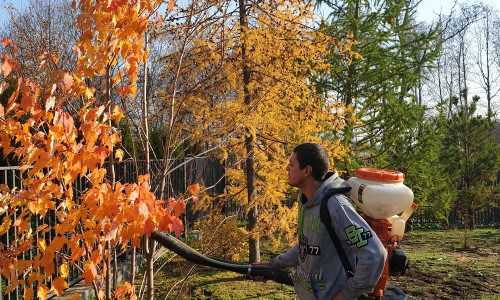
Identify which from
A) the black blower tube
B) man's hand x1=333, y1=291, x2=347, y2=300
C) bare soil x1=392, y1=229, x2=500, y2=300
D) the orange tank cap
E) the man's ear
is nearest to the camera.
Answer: man's hand x1=333, y1=291, x2=347, y2=300

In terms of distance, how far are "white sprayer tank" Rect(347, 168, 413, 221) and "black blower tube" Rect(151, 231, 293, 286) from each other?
Answer: 2.19 ft

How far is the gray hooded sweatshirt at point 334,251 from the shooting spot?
2021 millimetres

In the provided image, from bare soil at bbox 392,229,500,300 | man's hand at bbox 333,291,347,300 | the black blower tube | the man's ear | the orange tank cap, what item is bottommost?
bare soil at bbox 392,229,500,300

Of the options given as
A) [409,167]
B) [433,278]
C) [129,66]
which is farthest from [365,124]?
[129,66]

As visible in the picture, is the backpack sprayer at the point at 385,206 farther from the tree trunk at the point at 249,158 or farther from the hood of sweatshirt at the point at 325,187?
the tree trunk at the point at 249,158

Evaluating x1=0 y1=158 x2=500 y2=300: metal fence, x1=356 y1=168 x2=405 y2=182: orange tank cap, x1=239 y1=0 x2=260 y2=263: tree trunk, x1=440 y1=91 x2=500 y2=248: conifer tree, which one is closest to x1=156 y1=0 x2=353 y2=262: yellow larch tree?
x1=239 y1=0 x2=260 y2=263: tree trunk

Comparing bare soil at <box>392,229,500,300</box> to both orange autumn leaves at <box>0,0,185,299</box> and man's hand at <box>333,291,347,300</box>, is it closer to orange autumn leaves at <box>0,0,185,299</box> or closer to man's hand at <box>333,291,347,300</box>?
man's hand at <box>333,291,347,300</box>

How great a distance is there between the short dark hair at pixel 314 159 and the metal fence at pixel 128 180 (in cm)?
83

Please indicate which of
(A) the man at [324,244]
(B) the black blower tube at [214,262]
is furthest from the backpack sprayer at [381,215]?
(A) the man at [324,244]

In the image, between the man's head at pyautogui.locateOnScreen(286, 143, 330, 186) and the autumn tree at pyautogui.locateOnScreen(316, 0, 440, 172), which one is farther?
the autumn tree at pyautogui.locateOnScreen(316, 0, 440, 172)

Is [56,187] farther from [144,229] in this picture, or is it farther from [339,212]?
[339,212]

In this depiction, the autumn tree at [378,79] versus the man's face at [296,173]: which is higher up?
the autumn tree at [378,79]

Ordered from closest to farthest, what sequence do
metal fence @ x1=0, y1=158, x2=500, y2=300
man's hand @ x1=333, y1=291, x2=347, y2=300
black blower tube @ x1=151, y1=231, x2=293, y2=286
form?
man's hand @ x1=333, y1=291, x2=347, y2=300 → black blower tube @ x1=151, y1=231, x2=293, y2=286 → metal fence @ x1=0, y1=158, x2=500, y2=300

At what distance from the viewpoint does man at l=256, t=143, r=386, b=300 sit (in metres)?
2.03
